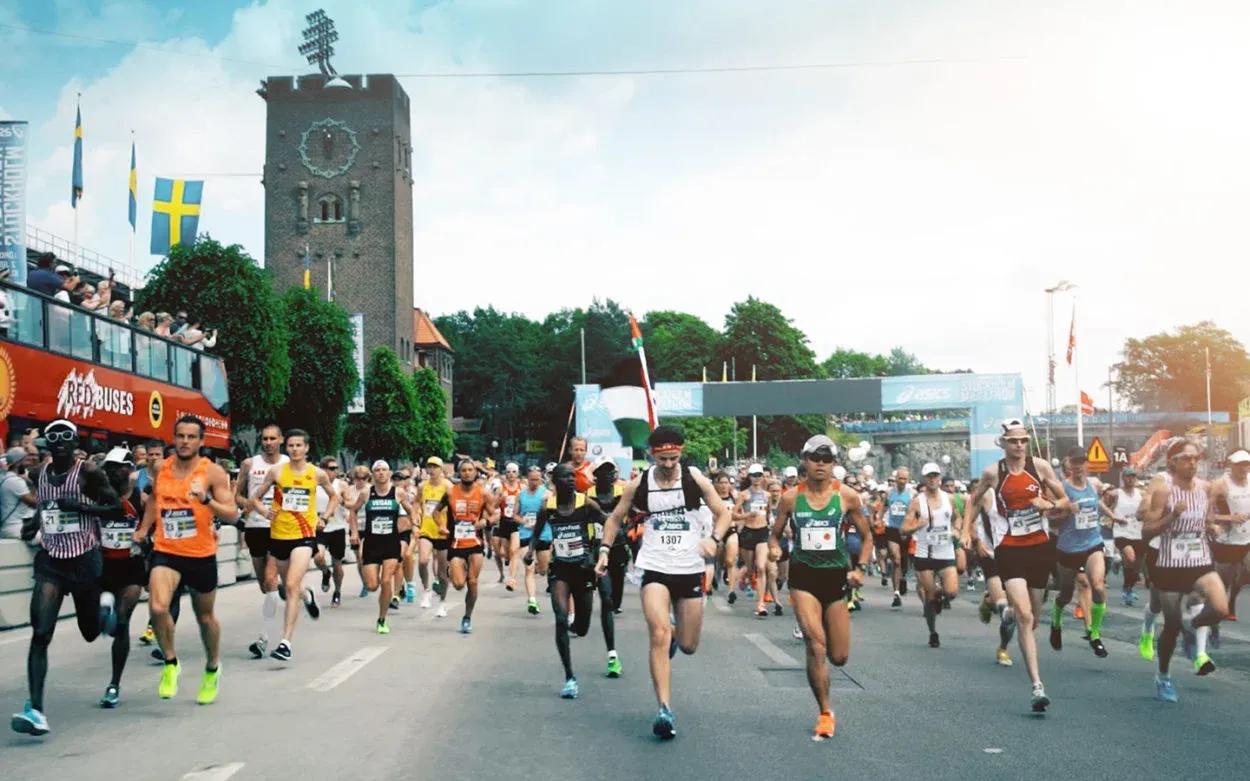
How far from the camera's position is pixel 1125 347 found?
4877 inches

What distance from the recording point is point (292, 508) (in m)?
11.8

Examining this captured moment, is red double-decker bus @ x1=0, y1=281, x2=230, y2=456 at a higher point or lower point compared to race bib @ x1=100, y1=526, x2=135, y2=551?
higher

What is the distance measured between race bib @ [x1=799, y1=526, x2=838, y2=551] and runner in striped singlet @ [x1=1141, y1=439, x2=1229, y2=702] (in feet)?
9.66

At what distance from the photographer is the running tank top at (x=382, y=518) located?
15453mm

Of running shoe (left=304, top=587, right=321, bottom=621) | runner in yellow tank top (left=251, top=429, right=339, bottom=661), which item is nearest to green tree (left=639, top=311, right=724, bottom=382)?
running shoe (left=304, top=587, right=321, bottom=621)

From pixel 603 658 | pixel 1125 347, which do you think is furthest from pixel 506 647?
pixel 1125 347

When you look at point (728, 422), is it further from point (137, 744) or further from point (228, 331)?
point (137, 744)

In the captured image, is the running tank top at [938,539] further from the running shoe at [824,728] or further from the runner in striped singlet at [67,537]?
the runner in striped singlet at [67,537]

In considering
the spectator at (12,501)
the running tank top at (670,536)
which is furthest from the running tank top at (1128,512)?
the spectator at (12,501)

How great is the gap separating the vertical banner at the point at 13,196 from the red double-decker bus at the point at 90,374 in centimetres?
145

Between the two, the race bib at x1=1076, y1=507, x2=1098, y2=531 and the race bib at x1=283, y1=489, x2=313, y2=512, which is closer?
the race bib at x1=283, y1=489, x2=313, y2=512

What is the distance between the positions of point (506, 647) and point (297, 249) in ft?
274

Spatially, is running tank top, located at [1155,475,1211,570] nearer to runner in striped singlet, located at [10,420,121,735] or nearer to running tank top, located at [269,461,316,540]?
running tank top, located at [269,461,316,540]

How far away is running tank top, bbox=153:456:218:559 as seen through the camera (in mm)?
8984
